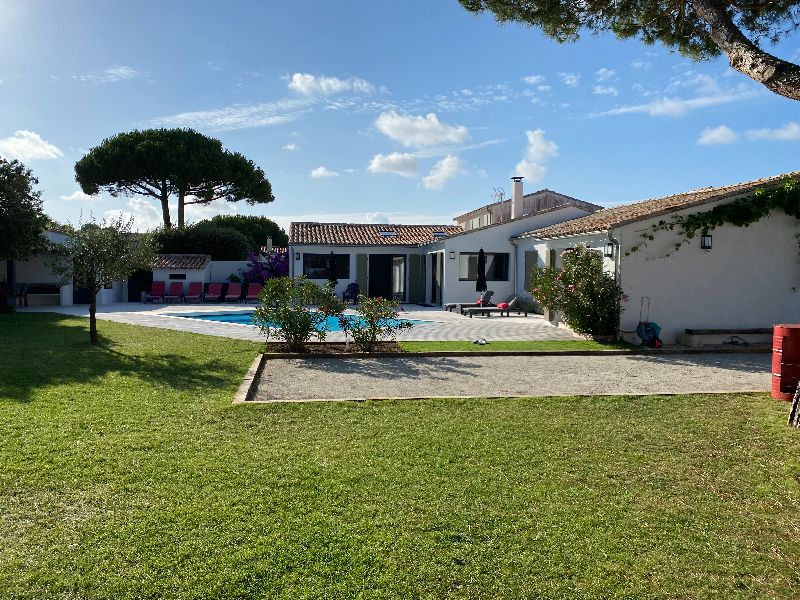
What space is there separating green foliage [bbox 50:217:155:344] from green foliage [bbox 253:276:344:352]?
3666 mm

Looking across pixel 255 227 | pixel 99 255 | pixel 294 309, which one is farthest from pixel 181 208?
pixel 294 309

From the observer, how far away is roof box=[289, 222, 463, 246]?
88.7ft

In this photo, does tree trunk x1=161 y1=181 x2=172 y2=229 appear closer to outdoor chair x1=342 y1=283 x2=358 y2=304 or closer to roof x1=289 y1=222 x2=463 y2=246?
roof x1=289 y1=222 x2=463 y2=246

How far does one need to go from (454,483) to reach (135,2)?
13.9 m

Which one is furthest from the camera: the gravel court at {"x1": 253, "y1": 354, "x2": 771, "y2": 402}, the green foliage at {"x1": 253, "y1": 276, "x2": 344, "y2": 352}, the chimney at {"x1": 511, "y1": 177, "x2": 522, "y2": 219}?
the chimney at {"x1": 511, "y1": 177, "x2": 522, "y2": 219}

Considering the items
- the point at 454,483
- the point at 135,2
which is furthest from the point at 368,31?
the point at 454,483

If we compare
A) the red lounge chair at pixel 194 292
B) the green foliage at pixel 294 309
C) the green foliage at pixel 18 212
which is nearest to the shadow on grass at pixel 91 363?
the green foliage at pixel 294 309

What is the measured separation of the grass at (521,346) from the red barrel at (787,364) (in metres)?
4.72

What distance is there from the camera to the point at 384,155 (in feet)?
72.9

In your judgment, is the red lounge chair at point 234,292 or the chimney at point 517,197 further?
the red lounge chair at point 234,292

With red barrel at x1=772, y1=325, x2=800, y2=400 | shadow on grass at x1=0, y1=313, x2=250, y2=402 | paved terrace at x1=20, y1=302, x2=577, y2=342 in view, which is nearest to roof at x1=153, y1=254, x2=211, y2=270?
paved terrace at x1=20, y1=302, x2=577, y2=342

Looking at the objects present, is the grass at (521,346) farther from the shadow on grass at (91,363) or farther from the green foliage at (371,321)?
the shadow on grass at (91,363)

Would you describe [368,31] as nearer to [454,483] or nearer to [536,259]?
[536,259]

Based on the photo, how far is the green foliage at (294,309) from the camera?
1178 centimetres
